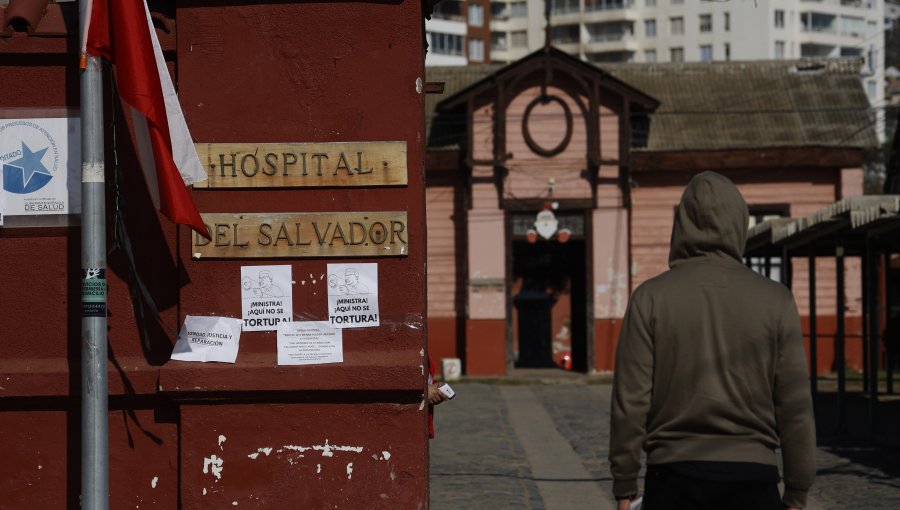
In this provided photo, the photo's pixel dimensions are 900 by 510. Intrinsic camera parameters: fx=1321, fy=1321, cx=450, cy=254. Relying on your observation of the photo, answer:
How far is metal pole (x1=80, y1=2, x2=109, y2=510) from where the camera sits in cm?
665

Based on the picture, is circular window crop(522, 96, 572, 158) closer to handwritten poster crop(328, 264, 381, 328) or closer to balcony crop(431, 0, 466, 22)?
handwritten poster crop(328, 264, 381, 328)

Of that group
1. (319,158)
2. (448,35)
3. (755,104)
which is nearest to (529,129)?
(755,104)

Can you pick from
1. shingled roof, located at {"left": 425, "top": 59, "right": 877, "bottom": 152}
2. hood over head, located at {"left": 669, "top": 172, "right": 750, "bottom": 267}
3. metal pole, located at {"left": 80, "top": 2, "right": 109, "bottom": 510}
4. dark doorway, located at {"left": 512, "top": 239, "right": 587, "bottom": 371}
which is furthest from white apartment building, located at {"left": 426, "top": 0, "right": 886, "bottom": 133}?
hood over head, located at {"left": 669, "top": 172, "right": 750, "bottom": 267}

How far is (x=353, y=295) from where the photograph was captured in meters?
7.64

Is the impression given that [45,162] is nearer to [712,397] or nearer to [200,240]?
[200,240]

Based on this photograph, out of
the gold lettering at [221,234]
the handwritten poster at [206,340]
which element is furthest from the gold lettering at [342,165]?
the handwritten poster at [206,340]

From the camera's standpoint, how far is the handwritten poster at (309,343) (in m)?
7.58

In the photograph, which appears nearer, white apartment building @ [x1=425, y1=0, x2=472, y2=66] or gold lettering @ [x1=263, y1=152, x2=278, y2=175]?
gold lettering @ [x1=263, y1=152, x2=278, y2=175]

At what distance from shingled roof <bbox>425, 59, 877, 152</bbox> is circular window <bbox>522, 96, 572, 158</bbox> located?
52.8 inches

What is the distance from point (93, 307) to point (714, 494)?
11.4ft

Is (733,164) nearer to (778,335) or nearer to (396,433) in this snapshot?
(396,433)

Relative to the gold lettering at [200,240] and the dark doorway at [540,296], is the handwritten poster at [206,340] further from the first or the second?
the dark doorway at [540,296]

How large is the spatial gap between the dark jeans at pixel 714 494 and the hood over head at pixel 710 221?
2.74 ft

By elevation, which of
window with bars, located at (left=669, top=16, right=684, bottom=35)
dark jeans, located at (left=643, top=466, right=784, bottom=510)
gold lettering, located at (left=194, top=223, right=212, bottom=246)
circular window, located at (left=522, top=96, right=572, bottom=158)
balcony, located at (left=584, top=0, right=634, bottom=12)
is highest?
balcony, located at (left=584, top=0, right=634, bottom=12)
